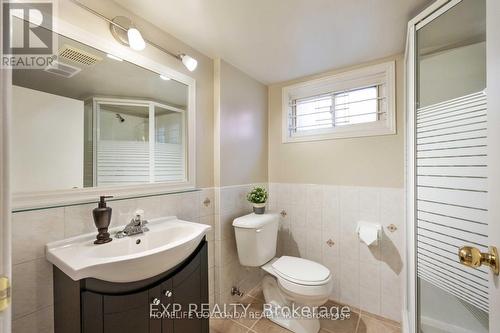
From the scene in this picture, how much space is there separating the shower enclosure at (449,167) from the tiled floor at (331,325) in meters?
0.40

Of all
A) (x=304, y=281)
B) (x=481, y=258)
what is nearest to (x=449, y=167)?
(x=481, y=258)

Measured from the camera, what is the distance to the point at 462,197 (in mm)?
922

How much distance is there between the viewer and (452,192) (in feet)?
3.22

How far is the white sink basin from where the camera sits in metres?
0.80

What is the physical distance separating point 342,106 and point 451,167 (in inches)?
47.4

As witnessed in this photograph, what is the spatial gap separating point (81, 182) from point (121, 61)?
729 millimetres

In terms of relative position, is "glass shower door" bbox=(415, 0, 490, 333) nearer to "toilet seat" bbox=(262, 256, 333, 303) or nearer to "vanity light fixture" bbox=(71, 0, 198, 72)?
"toilet seat" bbox=(262, 256, 333, 303)

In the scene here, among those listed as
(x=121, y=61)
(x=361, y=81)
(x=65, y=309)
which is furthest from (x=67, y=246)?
(x=361, y=81)

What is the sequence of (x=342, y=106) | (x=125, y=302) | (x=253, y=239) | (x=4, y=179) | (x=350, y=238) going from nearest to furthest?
(x=4, y=179)
(x=125, y=302)
(x=253, y=239)
(x=350, y=238)
(x=342, y=106)

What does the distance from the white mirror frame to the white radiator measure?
1.48 meters

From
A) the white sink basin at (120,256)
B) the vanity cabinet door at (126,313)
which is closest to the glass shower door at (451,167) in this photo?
the white sink basin at (120,256)

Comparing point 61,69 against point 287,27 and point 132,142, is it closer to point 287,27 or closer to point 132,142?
point 132,142

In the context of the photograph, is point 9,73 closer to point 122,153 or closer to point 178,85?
point 122,153

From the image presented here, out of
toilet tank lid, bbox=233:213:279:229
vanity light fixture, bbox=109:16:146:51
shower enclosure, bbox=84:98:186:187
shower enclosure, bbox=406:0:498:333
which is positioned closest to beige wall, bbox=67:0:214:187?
vanity light fixture, bbox=109:16:146:51
